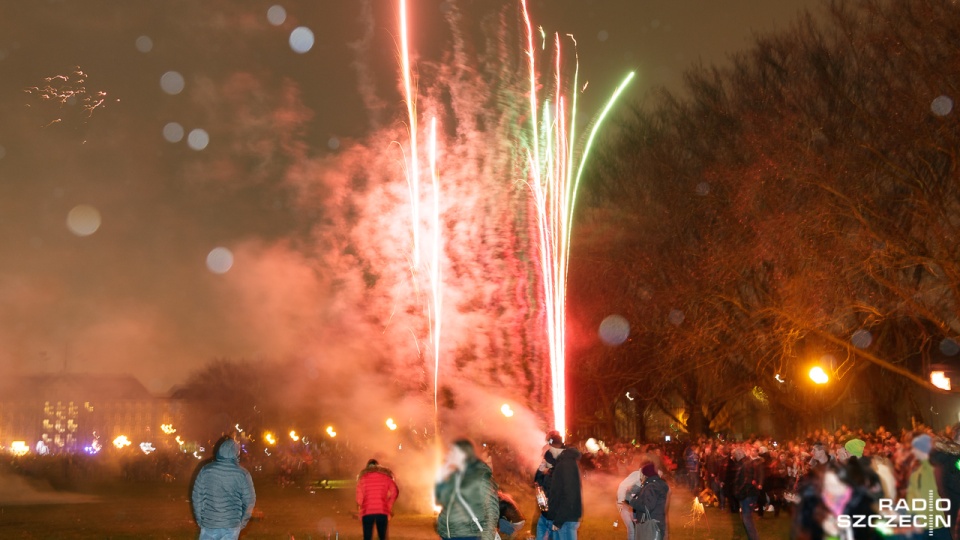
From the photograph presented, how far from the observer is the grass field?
58.3 ft

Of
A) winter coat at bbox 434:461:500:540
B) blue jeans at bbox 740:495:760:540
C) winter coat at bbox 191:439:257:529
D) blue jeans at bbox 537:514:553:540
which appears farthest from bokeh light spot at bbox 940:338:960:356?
winter coat at bbox 191:439:257:529

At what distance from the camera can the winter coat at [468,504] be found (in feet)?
24.9

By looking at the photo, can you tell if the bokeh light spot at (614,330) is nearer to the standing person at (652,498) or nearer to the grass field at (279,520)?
the grass field at (279,520)

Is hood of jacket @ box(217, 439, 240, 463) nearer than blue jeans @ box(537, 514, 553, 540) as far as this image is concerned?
Yes

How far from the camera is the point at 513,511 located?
998 cm

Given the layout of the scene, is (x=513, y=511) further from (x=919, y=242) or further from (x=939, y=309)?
(x=939, y=309)

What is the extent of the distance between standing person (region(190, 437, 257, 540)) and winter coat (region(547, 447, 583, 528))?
11.4 feet

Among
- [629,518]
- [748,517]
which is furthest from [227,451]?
[748,517]

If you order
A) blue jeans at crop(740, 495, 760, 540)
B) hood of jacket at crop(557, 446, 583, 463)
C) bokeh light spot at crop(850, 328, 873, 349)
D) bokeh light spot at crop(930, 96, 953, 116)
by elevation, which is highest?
bokeh light spot at crop(930, 96, 953, 116)

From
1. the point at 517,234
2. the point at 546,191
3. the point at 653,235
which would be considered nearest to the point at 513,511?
the point at 546,191

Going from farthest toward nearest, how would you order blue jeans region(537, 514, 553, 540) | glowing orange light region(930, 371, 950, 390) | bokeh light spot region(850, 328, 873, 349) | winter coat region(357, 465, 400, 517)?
bokeh light spot region(850, 328, 873, 349) < glowing orange light region(930, 371, 950, 390) < winter coat region(357, 465, 400, 517) < blue jeans region(537, 514, 553, 540)

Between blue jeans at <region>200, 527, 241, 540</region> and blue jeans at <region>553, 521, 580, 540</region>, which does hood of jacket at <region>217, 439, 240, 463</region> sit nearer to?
blue jeans at <region>200, 527, 241, 540</region>

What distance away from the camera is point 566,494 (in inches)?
423

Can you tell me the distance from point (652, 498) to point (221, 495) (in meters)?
4.69
